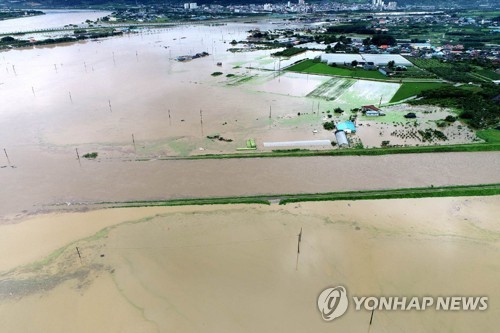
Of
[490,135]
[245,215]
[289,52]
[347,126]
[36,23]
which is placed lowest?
[245,215]

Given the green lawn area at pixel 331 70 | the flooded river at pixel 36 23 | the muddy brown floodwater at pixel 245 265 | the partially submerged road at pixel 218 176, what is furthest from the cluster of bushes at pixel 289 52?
the flooded river at pixel 36 23

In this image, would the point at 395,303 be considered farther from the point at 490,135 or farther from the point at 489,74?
the point at 489,74

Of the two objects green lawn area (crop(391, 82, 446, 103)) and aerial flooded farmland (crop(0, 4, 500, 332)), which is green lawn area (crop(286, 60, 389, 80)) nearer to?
green lawn area (crop(391, 82, 446, 103))

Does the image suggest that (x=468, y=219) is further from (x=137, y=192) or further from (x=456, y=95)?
(x=456, y=95)

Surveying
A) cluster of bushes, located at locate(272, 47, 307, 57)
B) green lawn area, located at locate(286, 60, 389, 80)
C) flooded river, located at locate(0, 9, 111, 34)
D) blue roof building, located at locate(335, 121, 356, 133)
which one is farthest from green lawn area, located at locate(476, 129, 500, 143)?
flooded river, located at locate(0, 9, 111, 34)

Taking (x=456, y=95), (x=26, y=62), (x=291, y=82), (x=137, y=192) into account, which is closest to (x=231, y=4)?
(x=26, y=62)

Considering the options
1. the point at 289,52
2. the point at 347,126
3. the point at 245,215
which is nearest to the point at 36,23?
the point at 289,52
